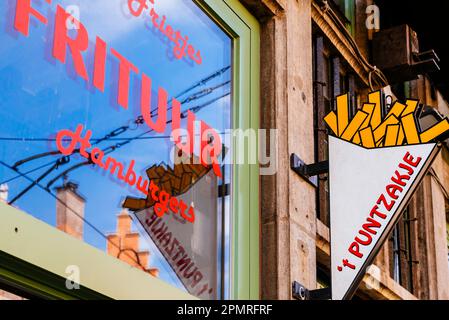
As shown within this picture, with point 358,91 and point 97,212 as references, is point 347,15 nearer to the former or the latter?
point 358,91

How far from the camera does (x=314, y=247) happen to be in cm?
636

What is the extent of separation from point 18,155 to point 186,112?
1.59m

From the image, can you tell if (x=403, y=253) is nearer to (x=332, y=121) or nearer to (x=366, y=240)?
(x=332, y=121)

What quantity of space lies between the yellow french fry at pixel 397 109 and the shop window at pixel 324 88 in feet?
3.18

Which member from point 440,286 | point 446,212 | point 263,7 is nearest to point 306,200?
point 263,7

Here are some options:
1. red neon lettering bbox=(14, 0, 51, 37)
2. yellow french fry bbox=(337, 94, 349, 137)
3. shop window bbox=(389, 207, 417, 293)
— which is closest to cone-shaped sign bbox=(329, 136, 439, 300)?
yellow french fry bbox=(337, 94, 349, 137)

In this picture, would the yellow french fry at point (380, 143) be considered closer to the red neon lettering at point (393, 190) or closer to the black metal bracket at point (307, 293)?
the red neon lettering at point (393, 190)

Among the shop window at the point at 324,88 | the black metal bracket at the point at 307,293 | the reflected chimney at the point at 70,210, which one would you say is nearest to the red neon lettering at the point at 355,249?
the black metal bracket at the point at 307,293

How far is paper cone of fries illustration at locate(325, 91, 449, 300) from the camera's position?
572 centimetres

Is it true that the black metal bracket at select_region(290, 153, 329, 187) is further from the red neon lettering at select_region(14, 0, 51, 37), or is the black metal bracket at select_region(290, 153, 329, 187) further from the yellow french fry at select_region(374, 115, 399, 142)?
the red neon lettering at select_region(14, 0, 51, 37)

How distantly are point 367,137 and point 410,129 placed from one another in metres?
0.27

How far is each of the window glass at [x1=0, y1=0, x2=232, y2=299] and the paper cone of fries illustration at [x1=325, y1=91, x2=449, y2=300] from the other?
677 millimetres

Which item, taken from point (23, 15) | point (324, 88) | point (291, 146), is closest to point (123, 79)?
point (23, 15)

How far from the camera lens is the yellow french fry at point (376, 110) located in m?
6.10
